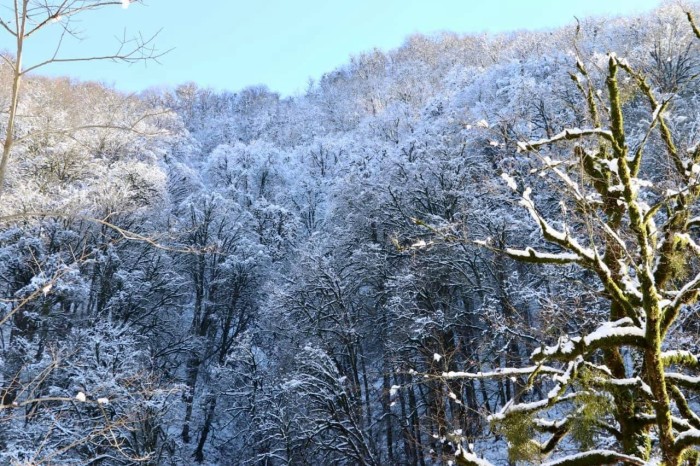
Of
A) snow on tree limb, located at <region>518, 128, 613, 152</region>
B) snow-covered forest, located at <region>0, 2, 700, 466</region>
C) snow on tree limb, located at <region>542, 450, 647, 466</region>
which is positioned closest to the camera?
snow on tree limb, located at <region>542, 450, 647, 466</region>

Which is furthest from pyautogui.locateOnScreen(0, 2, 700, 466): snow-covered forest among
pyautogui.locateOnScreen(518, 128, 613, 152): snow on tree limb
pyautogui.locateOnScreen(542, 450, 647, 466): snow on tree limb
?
pyautogui.locateOnScreen(542, 450, 647, 466): snow on tree limb

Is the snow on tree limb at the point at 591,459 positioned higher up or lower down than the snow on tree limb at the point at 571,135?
lower down

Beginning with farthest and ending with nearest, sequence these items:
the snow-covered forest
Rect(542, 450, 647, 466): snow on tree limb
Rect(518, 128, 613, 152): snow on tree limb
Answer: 1. the snow-covered forest
2. Rect(518, 128, 613, 152): snow on tree limb
3. Rect(542, 450, 647, 466): snow on tree limb

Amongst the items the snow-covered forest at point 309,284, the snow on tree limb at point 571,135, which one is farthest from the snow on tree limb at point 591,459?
the snow-covered forest at point 309,284

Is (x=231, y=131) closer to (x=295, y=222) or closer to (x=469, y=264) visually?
(x=295, y=222)

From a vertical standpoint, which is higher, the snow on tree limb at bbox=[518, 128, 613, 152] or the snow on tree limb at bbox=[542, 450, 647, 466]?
the snow on tree limb at bbox=[518, 128, 613, 152]

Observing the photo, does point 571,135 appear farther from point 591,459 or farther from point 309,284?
point 309,284

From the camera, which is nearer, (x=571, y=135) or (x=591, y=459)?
(x=591, y=459)

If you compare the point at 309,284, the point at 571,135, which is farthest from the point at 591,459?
the point at 309,284

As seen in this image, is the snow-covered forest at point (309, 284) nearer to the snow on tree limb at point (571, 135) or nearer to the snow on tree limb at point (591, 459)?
the snow on tree limb at point (571, 135)

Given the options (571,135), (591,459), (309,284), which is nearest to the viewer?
(591,459)

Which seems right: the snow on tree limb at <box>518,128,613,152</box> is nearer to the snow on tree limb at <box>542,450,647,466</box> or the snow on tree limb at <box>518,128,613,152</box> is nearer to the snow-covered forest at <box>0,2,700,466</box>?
the snow-covered forest at <box>0,2,700,466</box>

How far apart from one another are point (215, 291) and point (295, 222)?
5054 mm

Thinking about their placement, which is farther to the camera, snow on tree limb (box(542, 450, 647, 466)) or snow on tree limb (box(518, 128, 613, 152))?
snow on tree limb (box(518, 128, 613, 152))
